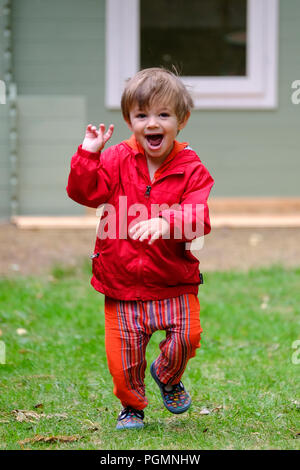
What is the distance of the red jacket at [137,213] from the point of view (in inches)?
122

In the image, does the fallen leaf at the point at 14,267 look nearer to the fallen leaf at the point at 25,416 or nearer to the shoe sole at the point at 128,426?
the fallen leaf at the point at 25,416

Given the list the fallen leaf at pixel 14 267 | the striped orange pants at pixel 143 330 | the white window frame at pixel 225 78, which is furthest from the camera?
the white window frame at pixel 225 78

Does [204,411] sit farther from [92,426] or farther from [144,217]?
[144,217]

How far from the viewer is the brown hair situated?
3.07 meters

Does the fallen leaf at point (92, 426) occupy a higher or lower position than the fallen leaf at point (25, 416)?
higher

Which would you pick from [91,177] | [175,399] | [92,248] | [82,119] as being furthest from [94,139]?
[82,119]

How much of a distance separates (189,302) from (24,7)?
20.9 ft

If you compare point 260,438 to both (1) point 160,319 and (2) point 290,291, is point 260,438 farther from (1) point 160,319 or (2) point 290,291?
(2) point 290,291

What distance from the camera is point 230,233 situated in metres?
8.16

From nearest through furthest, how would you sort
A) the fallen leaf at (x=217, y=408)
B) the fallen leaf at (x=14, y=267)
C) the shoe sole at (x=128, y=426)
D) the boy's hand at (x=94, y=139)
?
the boy's hand at (x=94, y=139) < the shoe sole at (x=128, y=426) < the fallen leaf at (x=217, y=408) < the fallen leaf at (x=14, y=267)

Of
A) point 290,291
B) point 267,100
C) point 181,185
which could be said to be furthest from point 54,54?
point 181,185

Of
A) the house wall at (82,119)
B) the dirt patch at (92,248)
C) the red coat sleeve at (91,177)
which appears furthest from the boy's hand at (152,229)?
the house wall at (82,119)

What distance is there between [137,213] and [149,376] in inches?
55.8
